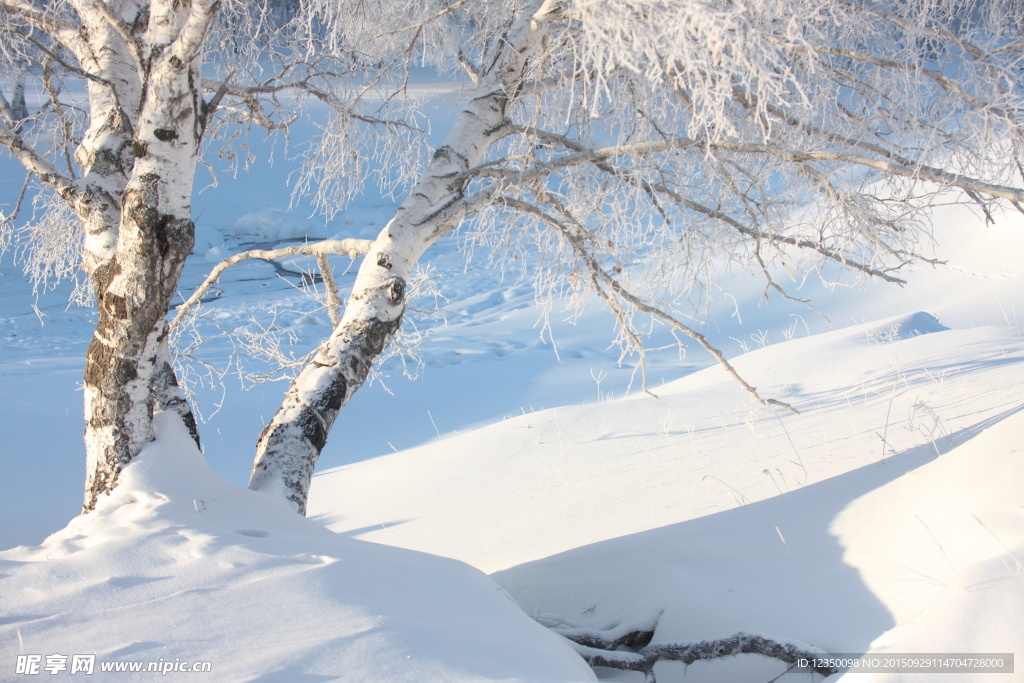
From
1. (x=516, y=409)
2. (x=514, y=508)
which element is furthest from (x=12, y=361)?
(x=514, y=508)

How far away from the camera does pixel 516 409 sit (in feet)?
22.4

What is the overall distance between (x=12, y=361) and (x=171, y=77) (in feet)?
22.1

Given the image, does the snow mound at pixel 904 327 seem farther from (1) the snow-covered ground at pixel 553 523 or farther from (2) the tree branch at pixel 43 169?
(2) the tree branch at pixel 43 169

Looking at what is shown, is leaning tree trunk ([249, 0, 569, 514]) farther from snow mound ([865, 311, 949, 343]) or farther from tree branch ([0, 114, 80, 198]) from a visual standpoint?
snow mound ([865, 311, 949, 343])

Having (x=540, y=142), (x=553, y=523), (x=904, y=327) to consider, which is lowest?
(x=553, y=523)

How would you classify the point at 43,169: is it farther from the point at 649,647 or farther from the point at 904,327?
the point at 904,327

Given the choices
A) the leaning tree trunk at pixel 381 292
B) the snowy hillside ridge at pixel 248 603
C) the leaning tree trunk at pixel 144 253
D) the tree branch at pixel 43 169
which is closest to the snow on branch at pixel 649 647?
the snowy hillside ridge at pixel 248 603

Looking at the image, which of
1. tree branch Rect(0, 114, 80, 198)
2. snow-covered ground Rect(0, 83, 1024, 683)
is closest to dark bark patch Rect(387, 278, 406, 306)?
snow-covered ground Rect(0, 83, 1024, 683)

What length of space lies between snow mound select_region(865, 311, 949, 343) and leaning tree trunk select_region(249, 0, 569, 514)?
15.2 feet

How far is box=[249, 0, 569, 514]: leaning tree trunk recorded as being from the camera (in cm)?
236

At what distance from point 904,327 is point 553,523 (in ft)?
16.2

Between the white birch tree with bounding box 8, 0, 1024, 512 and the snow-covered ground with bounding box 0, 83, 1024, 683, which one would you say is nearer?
the snow-covered ground with bounding box 0, 83, 1024, 683

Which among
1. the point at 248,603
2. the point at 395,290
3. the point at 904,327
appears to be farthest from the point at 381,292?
the point at 904,327

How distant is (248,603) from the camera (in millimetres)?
1426
